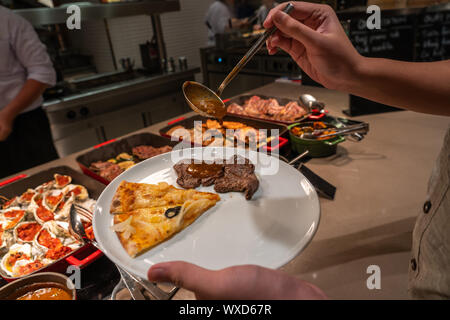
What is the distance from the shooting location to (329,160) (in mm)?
1890

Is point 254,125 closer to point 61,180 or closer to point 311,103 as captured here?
point 311,103

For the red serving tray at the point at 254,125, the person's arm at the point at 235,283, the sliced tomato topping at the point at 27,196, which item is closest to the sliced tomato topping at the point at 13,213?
the sliced tomato topping at the point at 27,196

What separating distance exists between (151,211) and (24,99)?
2421 millimetres

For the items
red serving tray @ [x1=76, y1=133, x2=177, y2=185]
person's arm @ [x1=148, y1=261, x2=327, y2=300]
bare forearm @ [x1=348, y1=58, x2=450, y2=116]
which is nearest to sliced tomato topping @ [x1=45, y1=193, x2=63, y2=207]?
red serving tray @ [x1=76, y1=133, x2=177, y2=185]

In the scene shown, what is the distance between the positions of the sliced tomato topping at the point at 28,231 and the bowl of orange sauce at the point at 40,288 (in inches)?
21.2

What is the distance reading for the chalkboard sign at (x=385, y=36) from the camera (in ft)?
7.64

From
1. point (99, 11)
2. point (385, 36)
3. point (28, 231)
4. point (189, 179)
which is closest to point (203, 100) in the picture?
point (189, 179)

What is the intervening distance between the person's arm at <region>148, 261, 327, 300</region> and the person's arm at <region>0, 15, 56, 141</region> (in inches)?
110

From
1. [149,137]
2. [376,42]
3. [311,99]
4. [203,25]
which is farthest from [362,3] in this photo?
[203,25]

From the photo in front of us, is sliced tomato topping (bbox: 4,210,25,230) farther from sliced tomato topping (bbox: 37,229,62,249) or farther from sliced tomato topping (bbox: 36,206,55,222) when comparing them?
sliced tomato topping (bbox: 37,229,62,249)

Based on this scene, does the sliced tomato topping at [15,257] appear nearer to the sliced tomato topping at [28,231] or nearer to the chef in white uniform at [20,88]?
the sliced tomato topping at [28,231]

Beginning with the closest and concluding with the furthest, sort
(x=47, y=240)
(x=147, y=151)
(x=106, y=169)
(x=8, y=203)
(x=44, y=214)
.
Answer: (x=47, y=240) < (x=44, y=214) < (x=8, y=203) < (x=106, y=169) < (x=147, y=151)

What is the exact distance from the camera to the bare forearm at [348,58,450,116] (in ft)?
3.33

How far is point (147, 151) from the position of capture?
2062mm
